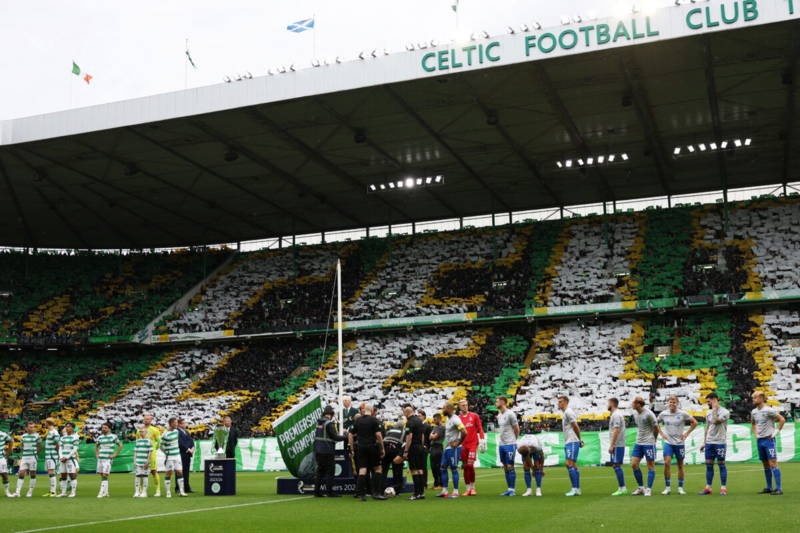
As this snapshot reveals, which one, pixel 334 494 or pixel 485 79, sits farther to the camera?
pixel 485 79

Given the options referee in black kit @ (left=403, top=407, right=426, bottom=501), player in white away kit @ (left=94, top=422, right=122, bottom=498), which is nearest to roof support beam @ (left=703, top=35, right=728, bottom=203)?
referee in black kit @ (left=403, top=407, right=426, bottom=501)

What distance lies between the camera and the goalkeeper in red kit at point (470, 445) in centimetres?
1667

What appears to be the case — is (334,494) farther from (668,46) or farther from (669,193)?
(669,193)

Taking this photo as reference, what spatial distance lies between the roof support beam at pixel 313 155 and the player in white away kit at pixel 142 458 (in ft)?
48.1

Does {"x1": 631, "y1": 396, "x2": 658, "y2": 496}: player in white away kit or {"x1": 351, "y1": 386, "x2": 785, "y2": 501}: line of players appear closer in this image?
{"x1": 351, "y1": 386, "x2": 785, "y2": 501}: line of players

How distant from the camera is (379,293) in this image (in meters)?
44.8

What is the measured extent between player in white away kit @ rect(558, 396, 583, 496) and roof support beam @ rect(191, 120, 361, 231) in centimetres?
2041

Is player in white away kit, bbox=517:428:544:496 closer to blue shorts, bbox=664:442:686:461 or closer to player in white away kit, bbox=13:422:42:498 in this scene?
blue shorts, bbox=664:442:686:461

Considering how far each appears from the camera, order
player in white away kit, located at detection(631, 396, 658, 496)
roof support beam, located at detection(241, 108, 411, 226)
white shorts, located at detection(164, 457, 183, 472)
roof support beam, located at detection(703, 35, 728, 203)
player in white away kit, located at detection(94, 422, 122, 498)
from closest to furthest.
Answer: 1. player in white away kit, located at detection(631, 396, 658, 496)
2. white shorts, located at detection(164, 457, 183, 472)
3. player in white away kit, located at detection(94, 422, 122, 498)
4. roof support beam, located at detection(703, 35, 728, 203)
5. roof support beam, located at detection(241, 108, 411, 226)

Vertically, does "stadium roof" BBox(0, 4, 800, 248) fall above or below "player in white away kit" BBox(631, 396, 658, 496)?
above

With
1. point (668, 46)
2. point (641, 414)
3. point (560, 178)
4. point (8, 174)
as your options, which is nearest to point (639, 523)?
point (641, 414)

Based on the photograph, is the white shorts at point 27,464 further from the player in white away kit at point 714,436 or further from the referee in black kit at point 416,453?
the player in white away kit at point 714,436

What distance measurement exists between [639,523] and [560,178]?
3203cm

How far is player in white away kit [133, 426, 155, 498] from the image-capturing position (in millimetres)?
19109
